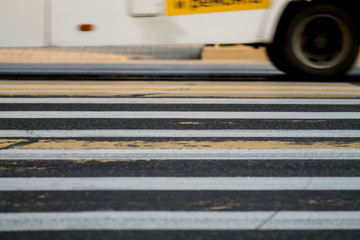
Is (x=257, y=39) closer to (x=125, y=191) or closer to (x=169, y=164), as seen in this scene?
(x=169, y=164)

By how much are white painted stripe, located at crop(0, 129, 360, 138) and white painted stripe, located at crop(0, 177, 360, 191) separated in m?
1.41

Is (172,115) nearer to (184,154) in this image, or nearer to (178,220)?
(184,154)

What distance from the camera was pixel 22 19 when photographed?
31.6ft

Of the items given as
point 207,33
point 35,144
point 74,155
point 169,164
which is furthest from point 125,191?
point 207,33

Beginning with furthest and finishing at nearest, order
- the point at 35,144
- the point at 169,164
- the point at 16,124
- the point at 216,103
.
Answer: the point at 216,103, the point at 16,124, the point at 35,144, the point at 169,164

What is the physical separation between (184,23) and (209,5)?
43cm

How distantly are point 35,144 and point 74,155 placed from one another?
0.55m

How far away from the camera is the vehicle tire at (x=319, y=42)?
9.63 m

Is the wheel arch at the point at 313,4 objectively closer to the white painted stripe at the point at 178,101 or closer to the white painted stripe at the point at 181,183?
the white painted stripe at the point at 178,101

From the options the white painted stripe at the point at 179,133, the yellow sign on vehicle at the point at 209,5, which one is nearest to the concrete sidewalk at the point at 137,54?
the yellow sign on vehicle at the point at 209,5

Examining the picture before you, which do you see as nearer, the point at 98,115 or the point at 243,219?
the point at 243,219

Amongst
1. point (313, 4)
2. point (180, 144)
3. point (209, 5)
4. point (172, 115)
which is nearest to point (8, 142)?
point (180, 144)

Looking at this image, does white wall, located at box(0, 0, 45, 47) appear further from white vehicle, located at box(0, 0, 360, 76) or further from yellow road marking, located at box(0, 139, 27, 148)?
yellow road marking, located at box(0, 139, 27, 148)

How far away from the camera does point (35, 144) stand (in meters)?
5.48
